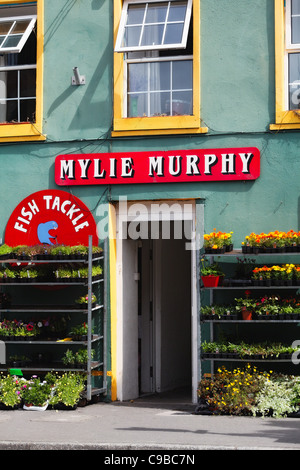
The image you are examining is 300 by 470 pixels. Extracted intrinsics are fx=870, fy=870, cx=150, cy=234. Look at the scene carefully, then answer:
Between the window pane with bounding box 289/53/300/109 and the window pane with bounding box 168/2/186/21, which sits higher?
the window pane with bounding box 168/2/186/21

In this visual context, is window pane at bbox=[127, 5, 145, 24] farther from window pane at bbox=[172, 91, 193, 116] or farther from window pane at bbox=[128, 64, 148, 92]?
window pane at bbox=[172, 91, 193, 116]

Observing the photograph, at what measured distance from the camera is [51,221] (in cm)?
1421

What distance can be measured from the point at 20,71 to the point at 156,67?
241 centimetres

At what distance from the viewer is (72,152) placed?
557 inches

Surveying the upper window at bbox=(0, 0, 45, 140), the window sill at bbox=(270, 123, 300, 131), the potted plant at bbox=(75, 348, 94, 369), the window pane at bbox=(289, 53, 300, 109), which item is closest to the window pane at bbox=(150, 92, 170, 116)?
Result: the window sill at bbox=(270, 123, 300, 131)

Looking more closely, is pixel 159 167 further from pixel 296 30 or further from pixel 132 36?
pixel 296 30

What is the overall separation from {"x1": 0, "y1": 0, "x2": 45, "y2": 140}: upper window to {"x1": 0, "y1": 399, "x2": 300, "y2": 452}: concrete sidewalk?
4.70 metres

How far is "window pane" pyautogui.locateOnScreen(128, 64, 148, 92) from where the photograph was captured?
1416 cm

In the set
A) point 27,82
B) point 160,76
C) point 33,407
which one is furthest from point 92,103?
point 33,407

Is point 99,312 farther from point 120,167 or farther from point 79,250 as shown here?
point 120,167

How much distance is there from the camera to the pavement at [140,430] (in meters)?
9.55
